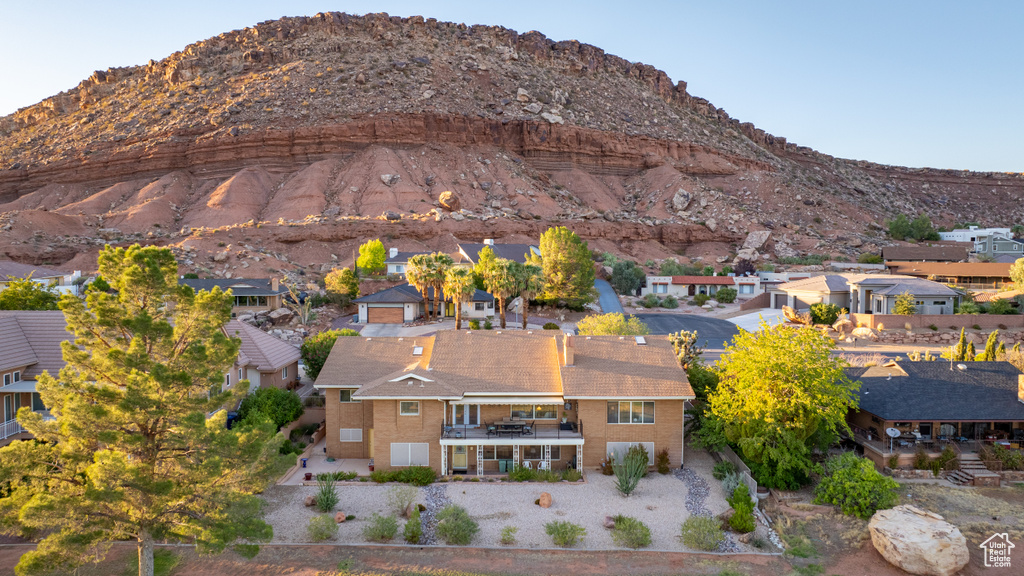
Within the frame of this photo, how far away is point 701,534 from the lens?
57.0 ft

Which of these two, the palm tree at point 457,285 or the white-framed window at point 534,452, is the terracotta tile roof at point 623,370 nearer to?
the white-framed window at point 534,452

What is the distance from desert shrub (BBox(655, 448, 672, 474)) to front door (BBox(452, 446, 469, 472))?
7.48 meters

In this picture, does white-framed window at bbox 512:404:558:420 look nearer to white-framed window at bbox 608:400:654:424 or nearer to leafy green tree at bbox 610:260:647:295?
white-framed window at bbox 608:400:654:424

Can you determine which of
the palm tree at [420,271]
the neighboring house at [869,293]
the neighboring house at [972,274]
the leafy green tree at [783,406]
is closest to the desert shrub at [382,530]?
the leafy green tree at [783,406]

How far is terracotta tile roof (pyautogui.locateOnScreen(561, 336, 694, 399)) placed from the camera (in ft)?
73.6

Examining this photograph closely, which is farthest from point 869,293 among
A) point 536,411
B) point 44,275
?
point 44,275

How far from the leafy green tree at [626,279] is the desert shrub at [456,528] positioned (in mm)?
50003

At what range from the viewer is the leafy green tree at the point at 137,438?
1325 centimetres

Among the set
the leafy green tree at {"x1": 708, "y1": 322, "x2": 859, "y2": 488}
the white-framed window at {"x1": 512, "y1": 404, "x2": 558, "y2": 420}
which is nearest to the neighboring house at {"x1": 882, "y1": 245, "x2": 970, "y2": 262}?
the leafy green tree at {"x1": 708, "y1": 322, "x2": 859, "y2": 488}

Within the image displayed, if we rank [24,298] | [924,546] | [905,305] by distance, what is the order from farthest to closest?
[905,305]
[24,298]
[924,546]

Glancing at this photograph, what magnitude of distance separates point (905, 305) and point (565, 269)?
26.2m

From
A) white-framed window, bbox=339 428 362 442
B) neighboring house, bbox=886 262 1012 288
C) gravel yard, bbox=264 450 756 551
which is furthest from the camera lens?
neighboring house, bbox=886 262 1012 288

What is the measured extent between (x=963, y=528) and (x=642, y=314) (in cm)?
3759

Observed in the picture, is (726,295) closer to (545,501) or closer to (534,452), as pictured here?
(534,452)
